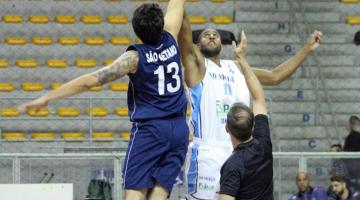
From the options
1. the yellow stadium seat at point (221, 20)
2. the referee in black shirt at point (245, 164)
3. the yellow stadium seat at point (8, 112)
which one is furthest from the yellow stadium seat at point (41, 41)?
the referee in black shirt at point (245, 164)

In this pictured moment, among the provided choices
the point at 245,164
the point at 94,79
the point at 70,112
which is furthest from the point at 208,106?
the point at 70,112

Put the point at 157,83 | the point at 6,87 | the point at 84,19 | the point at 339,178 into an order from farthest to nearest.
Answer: the point at 84,19 → the point at 6,87 → the point at 339,178 → the point at 157,83

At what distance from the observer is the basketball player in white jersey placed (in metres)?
8.96

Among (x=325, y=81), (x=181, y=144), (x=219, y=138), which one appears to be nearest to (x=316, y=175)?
(x=325, y=81)

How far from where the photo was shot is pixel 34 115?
1747 cm

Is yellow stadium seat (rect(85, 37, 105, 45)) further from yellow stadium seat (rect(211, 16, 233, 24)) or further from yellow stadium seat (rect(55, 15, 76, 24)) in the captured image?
yellow stadium seat (rect(211, 16, 233, 24))

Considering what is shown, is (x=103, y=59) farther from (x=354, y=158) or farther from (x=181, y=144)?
(x=181, y=144)

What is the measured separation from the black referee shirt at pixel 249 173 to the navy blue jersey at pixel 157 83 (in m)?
0.90

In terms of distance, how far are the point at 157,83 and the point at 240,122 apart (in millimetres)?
986

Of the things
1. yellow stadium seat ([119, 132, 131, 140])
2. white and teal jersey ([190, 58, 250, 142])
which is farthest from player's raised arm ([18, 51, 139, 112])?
yellow stadium seat ([119, 132, 131, 140])

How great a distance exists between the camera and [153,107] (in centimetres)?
742

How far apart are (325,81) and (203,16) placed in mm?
2658

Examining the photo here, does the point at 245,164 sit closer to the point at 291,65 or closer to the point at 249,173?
the point at 249,173

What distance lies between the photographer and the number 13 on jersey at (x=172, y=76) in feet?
24.1
